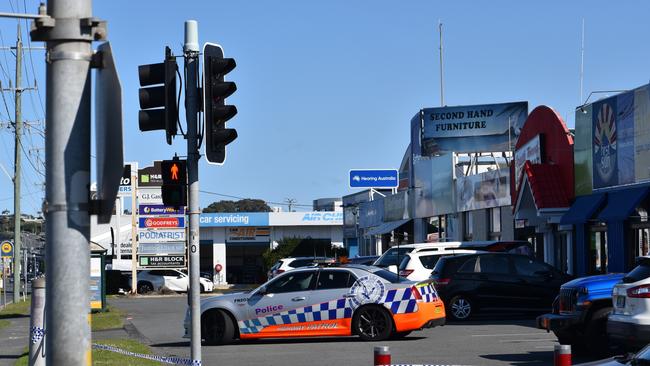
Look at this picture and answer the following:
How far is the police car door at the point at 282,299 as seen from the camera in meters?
19.1

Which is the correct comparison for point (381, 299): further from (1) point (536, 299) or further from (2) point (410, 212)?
(2) point (410, 212)

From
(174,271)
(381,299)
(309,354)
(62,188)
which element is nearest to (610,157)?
(381,299)

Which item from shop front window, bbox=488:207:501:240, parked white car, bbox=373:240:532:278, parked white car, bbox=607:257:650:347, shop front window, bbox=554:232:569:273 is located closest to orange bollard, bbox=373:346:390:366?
parked white car, bbox=607:257:650:347

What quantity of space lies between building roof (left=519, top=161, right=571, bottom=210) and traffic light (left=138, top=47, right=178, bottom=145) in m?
20.3

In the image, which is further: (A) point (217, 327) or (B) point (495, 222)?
(B) point (495, 222)

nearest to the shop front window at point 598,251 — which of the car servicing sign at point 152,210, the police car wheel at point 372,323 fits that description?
the police car wheel at point 372,323

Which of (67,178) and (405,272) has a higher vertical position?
(67,178)

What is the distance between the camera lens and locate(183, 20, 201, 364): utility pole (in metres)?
11.1

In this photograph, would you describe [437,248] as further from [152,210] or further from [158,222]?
[152,210]

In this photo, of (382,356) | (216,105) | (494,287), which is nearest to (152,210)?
(494,287)

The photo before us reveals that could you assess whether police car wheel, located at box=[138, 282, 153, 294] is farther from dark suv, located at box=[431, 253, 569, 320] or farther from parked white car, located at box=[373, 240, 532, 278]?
dark suv, located at box=[431, 253, 569, 320]

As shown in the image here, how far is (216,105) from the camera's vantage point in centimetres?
1098

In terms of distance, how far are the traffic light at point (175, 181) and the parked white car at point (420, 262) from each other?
15.2 m

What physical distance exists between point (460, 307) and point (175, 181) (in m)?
13.7
